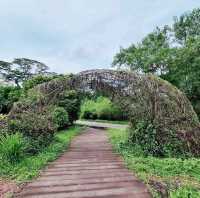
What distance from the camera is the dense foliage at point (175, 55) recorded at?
16986mm

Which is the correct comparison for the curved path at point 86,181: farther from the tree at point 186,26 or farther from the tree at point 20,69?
the tree at point 20,69

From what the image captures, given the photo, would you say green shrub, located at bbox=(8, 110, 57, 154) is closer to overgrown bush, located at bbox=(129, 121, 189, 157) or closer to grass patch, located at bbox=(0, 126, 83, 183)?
grass patch, located at bbox=(0, 126, 83, 183)

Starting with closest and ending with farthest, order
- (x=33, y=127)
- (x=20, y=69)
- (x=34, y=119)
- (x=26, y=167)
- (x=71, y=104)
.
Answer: (x=26, y=167), (x=33, y=127), (x=34, y=119), (x=71, y=104), (x=20, y=69)

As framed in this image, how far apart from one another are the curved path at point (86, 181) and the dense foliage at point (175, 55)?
10.8 m

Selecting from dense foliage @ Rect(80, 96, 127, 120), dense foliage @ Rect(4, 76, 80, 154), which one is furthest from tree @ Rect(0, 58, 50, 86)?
dense foliage @ Rect(4, 76, 80, 154)

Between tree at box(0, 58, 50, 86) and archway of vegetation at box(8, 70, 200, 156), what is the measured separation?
3280cm

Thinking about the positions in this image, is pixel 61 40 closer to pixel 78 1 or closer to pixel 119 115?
pixel 78 1

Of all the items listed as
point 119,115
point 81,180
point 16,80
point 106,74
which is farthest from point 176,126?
point 16,80

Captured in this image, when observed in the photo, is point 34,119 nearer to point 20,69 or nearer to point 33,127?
point 33,127

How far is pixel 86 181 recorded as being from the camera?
555cm

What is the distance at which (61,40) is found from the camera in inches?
571

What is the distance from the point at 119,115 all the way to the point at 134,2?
18234 mm

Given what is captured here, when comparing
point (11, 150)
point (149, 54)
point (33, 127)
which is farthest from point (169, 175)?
point (149, 54)

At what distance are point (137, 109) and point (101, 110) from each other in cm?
2008
